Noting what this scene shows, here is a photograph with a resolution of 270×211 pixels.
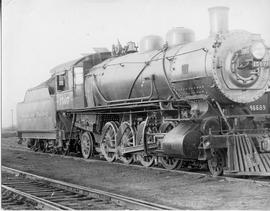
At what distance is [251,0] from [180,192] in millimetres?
3368

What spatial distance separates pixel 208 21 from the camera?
994 cm

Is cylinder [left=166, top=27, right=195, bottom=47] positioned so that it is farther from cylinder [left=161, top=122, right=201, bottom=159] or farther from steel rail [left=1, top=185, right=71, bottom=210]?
steel rail [left=1, top=185, right=71, bottom=210]

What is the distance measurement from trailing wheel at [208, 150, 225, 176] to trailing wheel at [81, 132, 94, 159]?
5.59 meters

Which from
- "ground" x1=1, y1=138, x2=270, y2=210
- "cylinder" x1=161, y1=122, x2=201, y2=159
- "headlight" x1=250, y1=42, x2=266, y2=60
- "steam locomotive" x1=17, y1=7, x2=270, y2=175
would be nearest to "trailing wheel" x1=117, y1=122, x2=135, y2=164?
"steam locomotive" x1=17, y1=7, x2=270, y2=175

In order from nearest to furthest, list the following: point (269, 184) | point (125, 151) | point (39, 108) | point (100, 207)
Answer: point (100, 207), point (269, 184), point (125, 151), point (39, 108)

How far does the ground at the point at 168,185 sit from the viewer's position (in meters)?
6.86

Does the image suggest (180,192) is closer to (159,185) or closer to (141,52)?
(159,185)

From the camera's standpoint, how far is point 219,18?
9602 mm

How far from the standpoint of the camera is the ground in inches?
270

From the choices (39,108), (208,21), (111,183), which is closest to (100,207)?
(111,183)

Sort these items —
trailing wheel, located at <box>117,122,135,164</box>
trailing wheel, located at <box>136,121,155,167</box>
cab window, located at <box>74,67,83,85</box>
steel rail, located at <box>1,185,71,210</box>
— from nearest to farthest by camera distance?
steel rail, located at <box>1,185,71,210</box> < trailing wheel, located at <box>136,121,155,167</box> < trailing wheel, located at <box>117,122,135,164</box> < cab window, located at <box>74,67,83,85</box>

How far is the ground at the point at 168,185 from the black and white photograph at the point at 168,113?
0.07 ft

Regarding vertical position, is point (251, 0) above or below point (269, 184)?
above

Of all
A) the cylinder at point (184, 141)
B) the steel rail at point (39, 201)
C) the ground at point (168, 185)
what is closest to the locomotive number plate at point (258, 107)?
the cylinder at point (184, 141)
